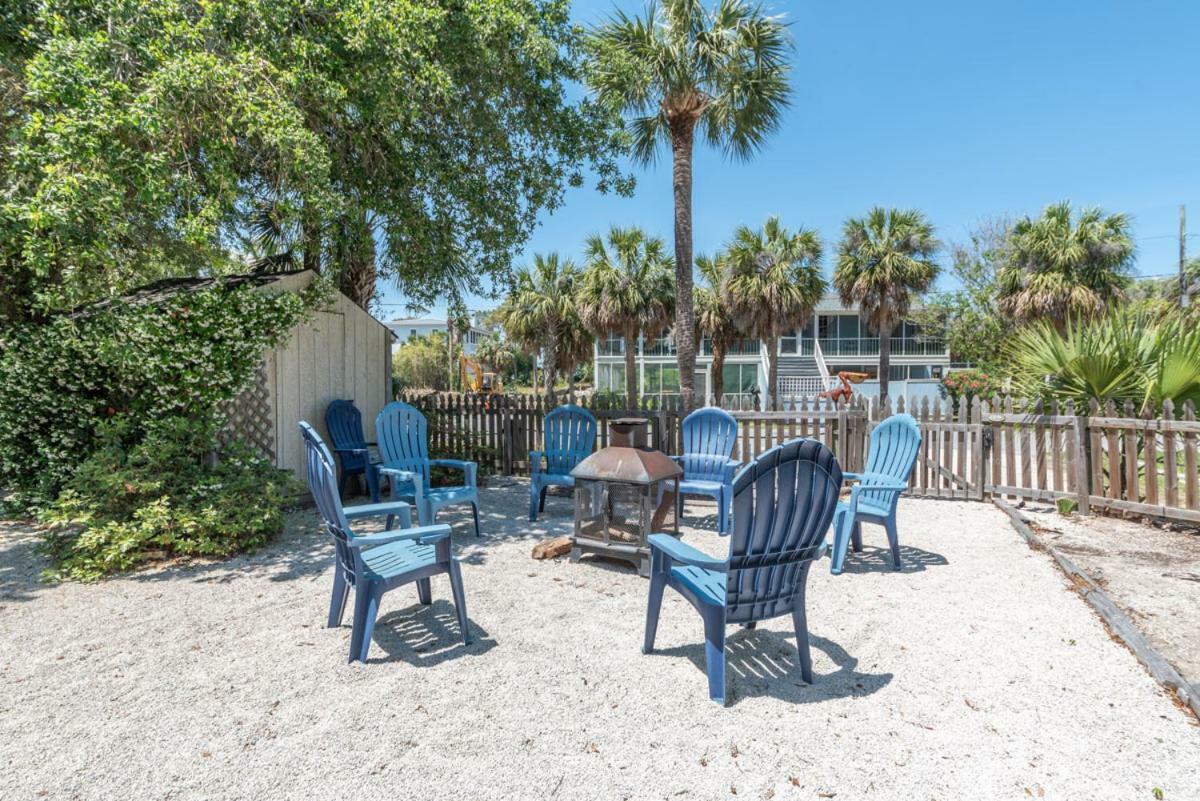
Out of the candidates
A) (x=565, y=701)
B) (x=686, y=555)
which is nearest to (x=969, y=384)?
(x=686, y=555)

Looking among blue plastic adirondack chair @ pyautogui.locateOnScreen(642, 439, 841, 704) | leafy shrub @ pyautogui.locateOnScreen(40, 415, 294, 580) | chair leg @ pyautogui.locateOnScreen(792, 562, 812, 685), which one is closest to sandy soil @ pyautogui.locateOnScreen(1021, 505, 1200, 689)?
chair leg @ pyautogui.locateOnScreen(792, 562, 812, 685)

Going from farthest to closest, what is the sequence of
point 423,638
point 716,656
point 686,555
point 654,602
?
point 423,638, point 654,602, point 686,555, point 716,656

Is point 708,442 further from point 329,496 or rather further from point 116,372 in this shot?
point 116,372

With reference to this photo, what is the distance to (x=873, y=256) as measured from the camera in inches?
846

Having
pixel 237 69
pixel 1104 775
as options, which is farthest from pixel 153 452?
pixel 1104 775

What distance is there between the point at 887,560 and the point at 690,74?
8.21m

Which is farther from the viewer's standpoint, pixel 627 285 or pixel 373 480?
pixel 627 285

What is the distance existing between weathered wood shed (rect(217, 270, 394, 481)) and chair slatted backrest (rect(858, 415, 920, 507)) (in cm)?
594

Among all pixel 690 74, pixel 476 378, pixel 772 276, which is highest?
pixel 690 74

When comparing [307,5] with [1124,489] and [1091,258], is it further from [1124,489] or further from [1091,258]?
[1091,258]

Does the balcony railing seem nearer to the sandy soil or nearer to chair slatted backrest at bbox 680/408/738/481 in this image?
the sandy soil

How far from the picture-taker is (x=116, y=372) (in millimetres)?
5855

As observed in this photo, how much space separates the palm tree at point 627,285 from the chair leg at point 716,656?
18362 mm

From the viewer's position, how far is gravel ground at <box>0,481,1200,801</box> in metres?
2.21
